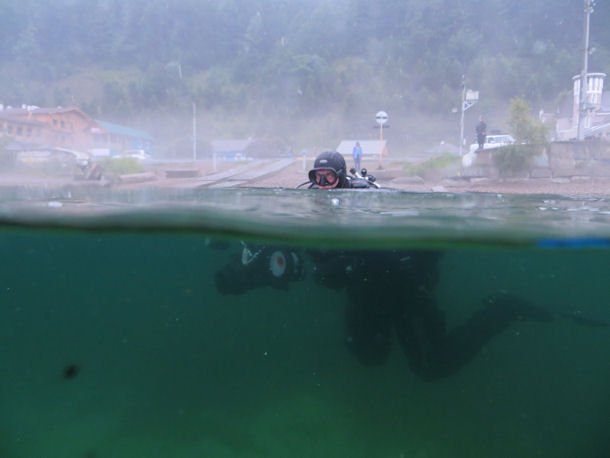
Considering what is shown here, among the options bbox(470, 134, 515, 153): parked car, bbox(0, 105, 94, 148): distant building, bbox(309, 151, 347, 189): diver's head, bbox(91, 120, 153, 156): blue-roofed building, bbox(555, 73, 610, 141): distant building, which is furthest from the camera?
bbox(91, 120, 153, 156): blue-roofed building

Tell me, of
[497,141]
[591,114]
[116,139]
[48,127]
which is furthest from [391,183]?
[116,139]

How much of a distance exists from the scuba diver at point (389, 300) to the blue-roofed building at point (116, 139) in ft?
90.2

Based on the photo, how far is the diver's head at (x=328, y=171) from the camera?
23.6ft

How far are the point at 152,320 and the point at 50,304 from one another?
6.37 ft

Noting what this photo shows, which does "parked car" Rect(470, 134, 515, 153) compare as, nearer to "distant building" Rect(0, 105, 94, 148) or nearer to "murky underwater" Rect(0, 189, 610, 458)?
"murky underwater" Rect(0, 189, 610, 458)

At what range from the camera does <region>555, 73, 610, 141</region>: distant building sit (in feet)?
99.6

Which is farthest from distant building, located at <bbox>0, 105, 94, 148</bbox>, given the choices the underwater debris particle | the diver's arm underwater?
the diver's arm underwater

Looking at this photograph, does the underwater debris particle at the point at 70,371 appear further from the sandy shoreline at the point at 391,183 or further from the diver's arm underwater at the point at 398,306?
the sandy shoreline at the point at 391,183

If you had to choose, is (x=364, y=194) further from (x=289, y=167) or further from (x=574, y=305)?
(x=289, y=167)

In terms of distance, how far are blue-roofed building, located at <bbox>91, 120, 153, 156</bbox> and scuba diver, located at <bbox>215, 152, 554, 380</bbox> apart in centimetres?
2748

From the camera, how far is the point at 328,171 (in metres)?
7.19

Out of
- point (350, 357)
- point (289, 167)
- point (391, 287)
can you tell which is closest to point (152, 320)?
point (350, 357)

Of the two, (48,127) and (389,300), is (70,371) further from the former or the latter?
(48,127)

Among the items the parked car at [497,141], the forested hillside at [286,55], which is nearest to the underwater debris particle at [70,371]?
the parked car at [497,141]
